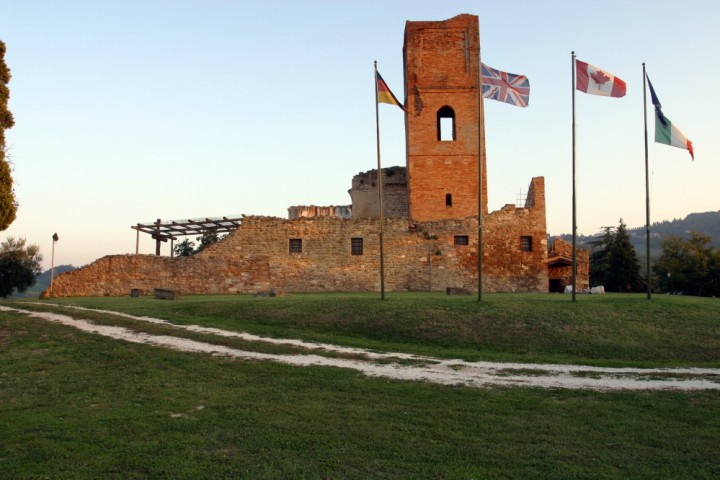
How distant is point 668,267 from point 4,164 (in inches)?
1851

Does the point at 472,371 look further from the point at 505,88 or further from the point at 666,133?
the point at 666,133

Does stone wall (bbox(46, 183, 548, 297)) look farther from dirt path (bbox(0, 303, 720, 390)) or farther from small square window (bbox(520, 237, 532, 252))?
dirt path (bbox(0, 303, 720, 390))

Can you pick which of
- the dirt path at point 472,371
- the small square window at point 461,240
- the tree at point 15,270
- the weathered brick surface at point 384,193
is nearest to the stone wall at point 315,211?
the weathered brick surface at point 384,193

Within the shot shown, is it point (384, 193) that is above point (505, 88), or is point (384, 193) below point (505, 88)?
below

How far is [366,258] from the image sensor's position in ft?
96.7

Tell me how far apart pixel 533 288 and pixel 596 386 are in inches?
801

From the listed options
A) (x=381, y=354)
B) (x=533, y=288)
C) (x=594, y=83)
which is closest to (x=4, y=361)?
(x=381, y=354)

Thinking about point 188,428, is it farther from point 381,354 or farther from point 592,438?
point 381,354

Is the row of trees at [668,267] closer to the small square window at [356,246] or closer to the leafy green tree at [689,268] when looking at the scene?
the leafy green tree at [689,268]

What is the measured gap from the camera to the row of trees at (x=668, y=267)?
45.0 metres

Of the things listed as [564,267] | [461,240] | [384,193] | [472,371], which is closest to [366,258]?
[461,240]

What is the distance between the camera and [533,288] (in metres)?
30.1

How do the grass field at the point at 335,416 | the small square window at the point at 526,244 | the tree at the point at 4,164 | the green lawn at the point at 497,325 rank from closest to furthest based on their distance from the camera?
the grass field at the point at 335,416, the green lawn at the point at 497,325, the tree at the point at 4,164, the small square window at the point at 526,244

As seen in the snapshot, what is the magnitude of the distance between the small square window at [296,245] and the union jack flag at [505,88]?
1348 cm
